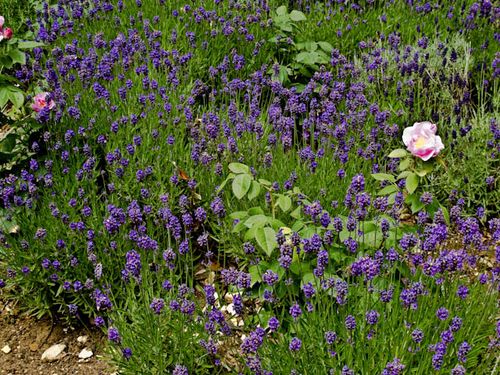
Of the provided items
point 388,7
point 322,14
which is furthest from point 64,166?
point 388,7

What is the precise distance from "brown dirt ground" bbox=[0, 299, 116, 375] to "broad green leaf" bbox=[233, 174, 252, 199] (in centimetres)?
97

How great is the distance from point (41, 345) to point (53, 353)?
0.09m

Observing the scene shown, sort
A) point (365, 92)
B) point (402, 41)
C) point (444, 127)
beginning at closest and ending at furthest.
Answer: point (444, 127), point (365, 92), point (402, 41)

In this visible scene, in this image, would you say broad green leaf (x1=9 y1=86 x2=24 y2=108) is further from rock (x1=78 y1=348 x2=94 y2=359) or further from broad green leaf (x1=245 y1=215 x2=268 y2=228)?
broad green leaf (x1=245 y1=215 x2=268 y2=228)

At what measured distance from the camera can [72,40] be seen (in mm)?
4406

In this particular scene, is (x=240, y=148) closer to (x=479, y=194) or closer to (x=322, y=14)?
(x=479, y=194)

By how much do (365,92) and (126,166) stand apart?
1727mm

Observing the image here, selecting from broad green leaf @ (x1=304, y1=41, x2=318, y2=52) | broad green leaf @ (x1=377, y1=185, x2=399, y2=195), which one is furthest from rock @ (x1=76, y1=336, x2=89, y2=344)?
broad green leaf @ (x1=304, y1=41, x2=318, y2=52)

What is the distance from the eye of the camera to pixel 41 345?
3125 mm

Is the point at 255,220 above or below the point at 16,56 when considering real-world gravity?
below

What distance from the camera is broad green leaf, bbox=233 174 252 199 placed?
2615mm

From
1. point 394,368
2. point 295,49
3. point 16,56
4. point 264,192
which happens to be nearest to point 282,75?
point 295,49

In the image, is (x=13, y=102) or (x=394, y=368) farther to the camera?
(x=13, y=102)

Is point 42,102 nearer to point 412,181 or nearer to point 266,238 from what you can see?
point 266,238
